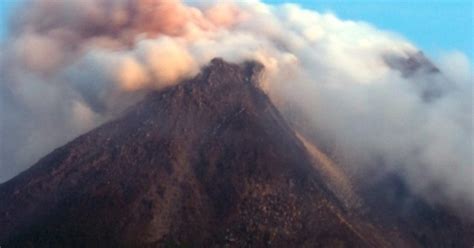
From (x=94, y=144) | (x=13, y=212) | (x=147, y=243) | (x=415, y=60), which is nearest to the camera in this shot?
(x=147, y=243)

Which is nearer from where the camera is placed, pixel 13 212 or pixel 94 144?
pixel 13 212

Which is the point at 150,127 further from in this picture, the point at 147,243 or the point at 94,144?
the point at 147,243

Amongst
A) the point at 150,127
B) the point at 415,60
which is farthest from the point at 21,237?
the point at 415,60

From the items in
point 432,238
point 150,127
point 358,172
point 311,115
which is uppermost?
point 150,127

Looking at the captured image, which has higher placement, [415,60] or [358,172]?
[415,60]

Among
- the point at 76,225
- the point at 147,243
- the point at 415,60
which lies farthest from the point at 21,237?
the point at 415,60

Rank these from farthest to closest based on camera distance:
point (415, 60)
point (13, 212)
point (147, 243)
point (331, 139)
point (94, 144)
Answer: point (415, 60)
point (331, 139)
point (94, 144)
point (13, 212)
point (147, 243)
